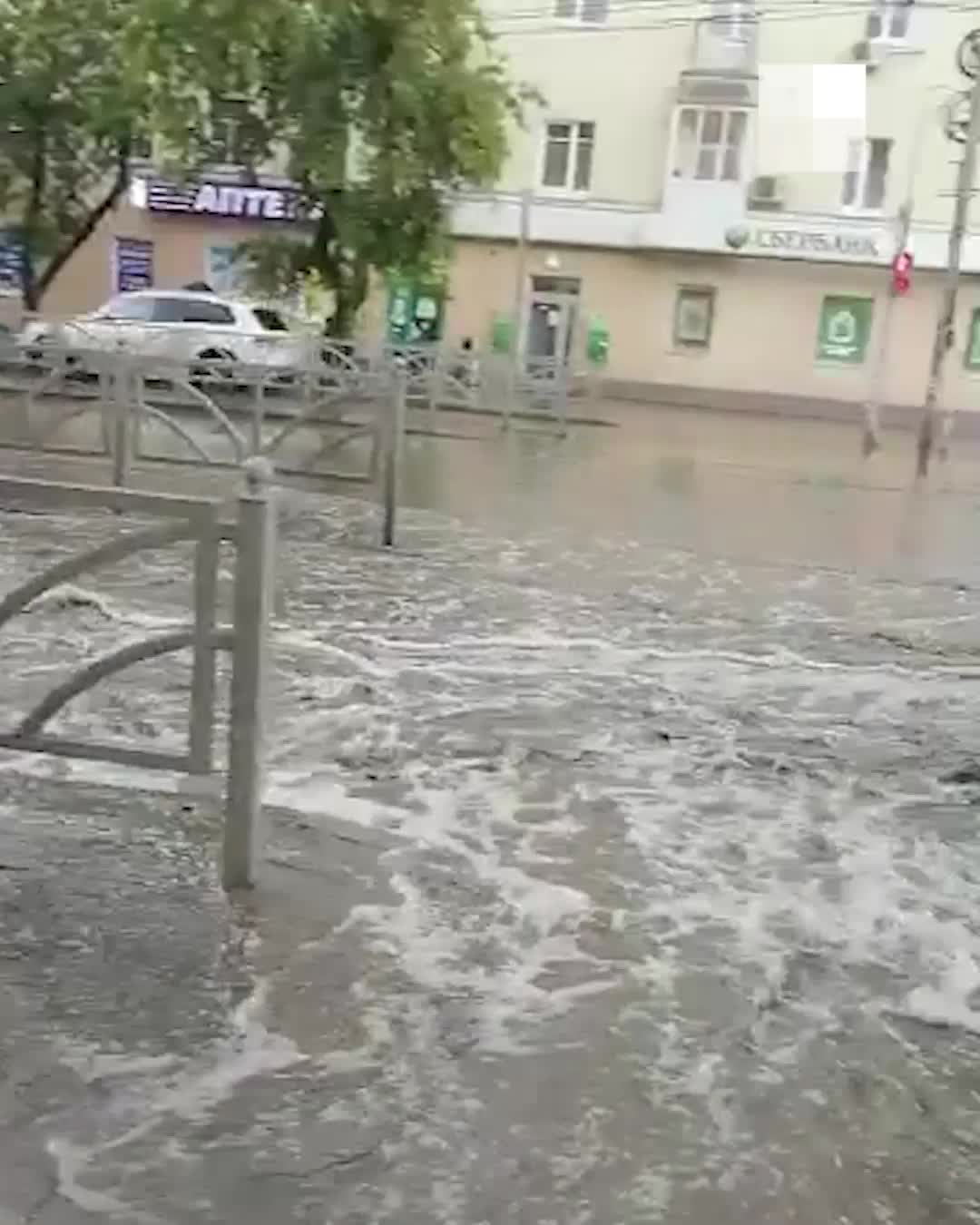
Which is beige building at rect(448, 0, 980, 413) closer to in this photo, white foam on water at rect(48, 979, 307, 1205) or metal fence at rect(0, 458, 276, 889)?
metal fence at rect(0, 458, 276, 889)

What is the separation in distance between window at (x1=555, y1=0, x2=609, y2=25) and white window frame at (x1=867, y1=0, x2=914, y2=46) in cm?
457

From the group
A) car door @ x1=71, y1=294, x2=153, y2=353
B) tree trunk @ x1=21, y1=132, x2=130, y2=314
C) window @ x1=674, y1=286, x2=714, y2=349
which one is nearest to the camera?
car door @ x1=71, y1=294, x2=153, y2=353

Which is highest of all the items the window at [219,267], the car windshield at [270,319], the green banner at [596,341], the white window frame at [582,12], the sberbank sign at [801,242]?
the white window frame at [582,12]

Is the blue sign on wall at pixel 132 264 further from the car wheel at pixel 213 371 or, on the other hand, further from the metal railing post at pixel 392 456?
the metal railing post at pixel 392 456

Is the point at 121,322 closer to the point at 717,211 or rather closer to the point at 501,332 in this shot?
the point at 501,332

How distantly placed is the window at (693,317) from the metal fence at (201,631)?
1098 inches

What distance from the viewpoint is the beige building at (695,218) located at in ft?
98.3

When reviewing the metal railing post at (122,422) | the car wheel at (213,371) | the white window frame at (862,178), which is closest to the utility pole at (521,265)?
the white window frame at (862,178)

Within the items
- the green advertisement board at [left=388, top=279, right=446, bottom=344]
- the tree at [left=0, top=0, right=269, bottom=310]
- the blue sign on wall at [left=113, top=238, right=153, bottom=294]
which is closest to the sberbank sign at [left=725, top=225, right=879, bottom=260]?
A: the green advertisement board at [left=388, top=279, right=446, bottom=344]

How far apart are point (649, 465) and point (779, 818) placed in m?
12.4

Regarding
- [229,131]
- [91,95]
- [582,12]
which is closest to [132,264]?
[582,12]

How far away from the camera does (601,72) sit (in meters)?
30.8

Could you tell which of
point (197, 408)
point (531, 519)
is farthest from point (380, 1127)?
point (197, 408)

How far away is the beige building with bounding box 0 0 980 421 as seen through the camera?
30.0 meters
